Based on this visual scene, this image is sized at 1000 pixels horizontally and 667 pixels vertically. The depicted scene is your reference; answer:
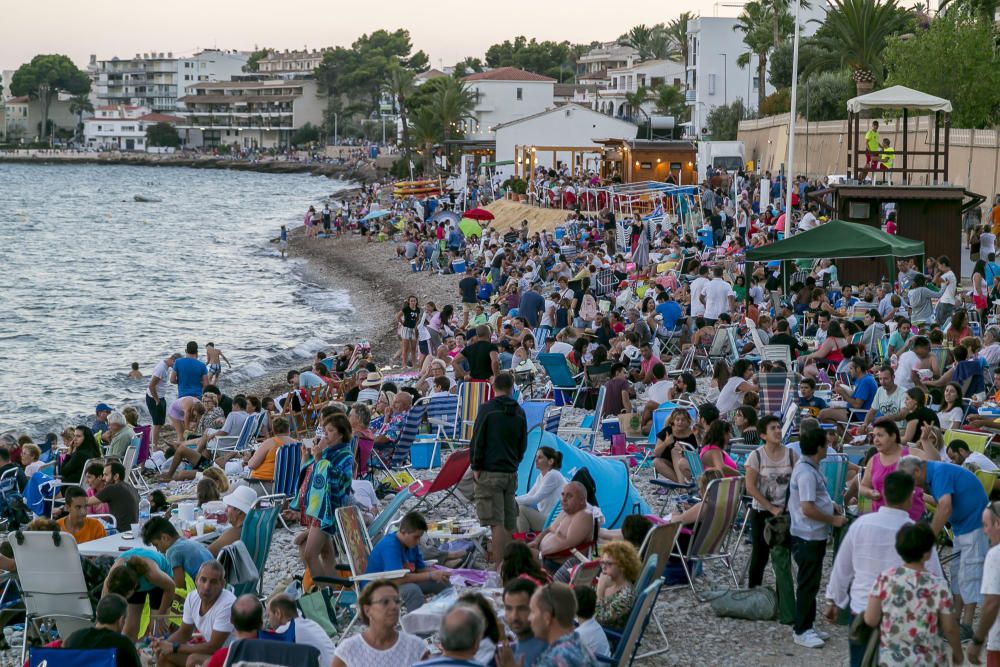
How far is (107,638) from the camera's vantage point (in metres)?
5.77

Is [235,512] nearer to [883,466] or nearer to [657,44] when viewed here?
[883,466]

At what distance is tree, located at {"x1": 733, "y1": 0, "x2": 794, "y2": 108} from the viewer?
6438 centimetres

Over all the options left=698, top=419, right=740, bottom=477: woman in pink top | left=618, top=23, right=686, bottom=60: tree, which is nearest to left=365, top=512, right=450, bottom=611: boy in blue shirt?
left=698, top=419, right=740, bottom=477: woman in pink top

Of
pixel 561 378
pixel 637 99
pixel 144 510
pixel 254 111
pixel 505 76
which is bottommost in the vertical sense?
pixel 144 510

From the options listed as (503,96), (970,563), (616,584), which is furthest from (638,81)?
(616,584)

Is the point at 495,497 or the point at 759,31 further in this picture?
the point at 759,31

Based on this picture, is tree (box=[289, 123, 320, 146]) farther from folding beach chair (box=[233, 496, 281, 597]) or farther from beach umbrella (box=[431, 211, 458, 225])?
folding beach chair (box=[233, 496, 281, 597])

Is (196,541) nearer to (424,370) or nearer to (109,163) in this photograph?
(424,370)

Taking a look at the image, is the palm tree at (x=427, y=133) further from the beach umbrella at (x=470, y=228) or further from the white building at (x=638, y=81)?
the beach umbrella at (x=470, y=228)

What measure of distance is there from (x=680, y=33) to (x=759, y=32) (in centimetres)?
5036

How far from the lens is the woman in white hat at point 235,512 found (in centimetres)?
786

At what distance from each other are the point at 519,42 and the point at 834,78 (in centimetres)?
11362

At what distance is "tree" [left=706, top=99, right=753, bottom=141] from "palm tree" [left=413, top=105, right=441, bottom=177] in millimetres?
21678

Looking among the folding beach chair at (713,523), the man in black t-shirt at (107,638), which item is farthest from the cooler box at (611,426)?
the man in black t-shirt at (107,638)
